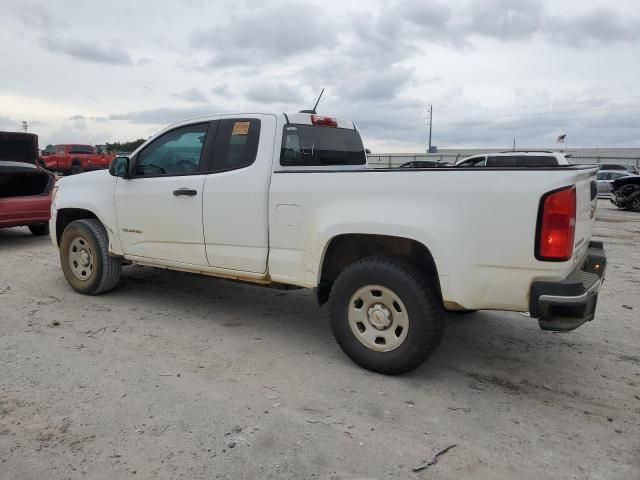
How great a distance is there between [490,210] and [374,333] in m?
1.17

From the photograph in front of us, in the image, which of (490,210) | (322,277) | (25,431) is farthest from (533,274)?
(25,431)

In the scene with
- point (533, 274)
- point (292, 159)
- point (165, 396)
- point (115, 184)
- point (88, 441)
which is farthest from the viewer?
point (115, 184)

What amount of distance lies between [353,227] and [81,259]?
134 inches

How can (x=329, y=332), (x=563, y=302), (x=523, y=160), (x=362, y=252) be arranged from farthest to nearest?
1. (x=523, y=160)
2. (x=329, y=332)
3. (x=362, y=252)
4. (x=563, y=302)

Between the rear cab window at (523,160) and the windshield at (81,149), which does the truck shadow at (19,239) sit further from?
the windshield at (81,149)

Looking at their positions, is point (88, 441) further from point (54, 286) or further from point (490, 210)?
point (54, 286)

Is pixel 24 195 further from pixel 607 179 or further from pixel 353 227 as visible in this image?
pixel 607 179

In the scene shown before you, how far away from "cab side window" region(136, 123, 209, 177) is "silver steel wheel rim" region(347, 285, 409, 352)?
1.89m

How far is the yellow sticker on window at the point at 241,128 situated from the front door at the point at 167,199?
0.90 feet

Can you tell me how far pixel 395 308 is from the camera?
3412 mm

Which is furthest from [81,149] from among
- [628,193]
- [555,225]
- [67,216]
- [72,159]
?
[555,225]

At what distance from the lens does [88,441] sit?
268 cm

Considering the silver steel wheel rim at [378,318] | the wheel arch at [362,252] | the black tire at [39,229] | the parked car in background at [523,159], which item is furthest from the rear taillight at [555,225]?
the black tire at [39,229]

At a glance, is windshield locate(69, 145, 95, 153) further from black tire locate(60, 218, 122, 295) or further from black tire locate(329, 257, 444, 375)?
black tire locate(329, 257, 444, 375)
